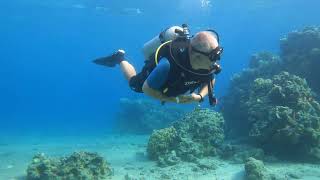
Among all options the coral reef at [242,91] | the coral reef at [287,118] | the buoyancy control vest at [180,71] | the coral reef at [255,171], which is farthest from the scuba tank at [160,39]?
the coral reef at [242,91]

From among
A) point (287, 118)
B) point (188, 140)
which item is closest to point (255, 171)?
point (287, 118)

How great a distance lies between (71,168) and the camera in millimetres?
10812

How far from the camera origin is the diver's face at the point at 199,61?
5.29 meters

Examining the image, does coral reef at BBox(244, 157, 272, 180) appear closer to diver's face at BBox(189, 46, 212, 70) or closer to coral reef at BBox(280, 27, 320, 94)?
diver's face at BBox(189, 46, 212, 70)

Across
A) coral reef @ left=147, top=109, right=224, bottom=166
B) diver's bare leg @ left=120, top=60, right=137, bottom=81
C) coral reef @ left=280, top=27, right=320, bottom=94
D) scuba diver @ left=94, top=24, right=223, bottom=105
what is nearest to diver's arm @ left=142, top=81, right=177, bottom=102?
scuba diver @ left=94, top=24, right=223, bottom=105

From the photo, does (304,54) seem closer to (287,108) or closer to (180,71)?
(287,108)

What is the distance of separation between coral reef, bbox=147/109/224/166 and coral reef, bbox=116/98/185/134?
12.8 meters

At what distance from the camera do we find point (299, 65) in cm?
1773

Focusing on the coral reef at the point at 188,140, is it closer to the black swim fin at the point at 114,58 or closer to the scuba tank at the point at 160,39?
the black swim fin at the point at 114,58

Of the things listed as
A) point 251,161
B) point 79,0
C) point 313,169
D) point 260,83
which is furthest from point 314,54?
point 79,0

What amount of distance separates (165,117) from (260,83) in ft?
46.7

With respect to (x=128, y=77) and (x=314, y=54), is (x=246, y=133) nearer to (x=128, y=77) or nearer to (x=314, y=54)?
(x=314, y=54)

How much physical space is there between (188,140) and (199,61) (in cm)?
822

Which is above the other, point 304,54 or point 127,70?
point 304,54
